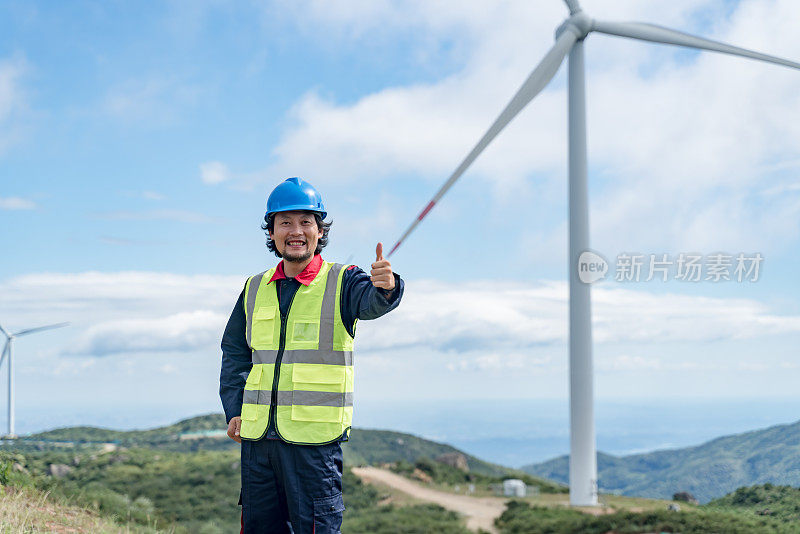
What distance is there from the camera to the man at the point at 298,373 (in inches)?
221

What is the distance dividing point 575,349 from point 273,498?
68.5 feet

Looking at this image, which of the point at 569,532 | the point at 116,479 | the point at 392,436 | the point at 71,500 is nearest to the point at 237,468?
the point at 116,479

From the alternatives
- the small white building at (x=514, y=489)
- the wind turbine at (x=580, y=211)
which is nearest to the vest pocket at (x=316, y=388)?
the wind turbine at (x=580, y=211)

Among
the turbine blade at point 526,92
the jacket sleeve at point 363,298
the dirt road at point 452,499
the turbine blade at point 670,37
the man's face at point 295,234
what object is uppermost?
the turbine blade at point 670,37

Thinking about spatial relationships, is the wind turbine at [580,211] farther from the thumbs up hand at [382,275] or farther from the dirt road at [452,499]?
the thumbs up hand at [382,275]

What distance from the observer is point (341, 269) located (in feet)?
19.7

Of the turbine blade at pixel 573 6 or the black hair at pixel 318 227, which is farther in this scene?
the turbine blade at pixel 573 6

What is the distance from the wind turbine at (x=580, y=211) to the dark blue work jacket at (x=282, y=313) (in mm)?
19681

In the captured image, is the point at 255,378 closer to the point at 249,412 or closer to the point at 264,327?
the point at 249,412

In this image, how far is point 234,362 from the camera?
20.7ft

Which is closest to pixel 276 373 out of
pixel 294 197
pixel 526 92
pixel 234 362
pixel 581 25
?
pixel 234 362

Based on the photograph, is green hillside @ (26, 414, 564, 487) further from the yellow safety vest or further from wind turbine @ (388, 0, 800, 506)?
Answer: the yellow safety vest

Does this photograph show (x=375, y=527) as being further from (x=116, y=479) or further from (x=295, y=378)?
(x=295, y=378)

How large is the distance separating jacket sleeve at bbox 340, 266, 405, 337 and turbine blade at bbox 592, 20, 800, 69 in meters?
22.5
